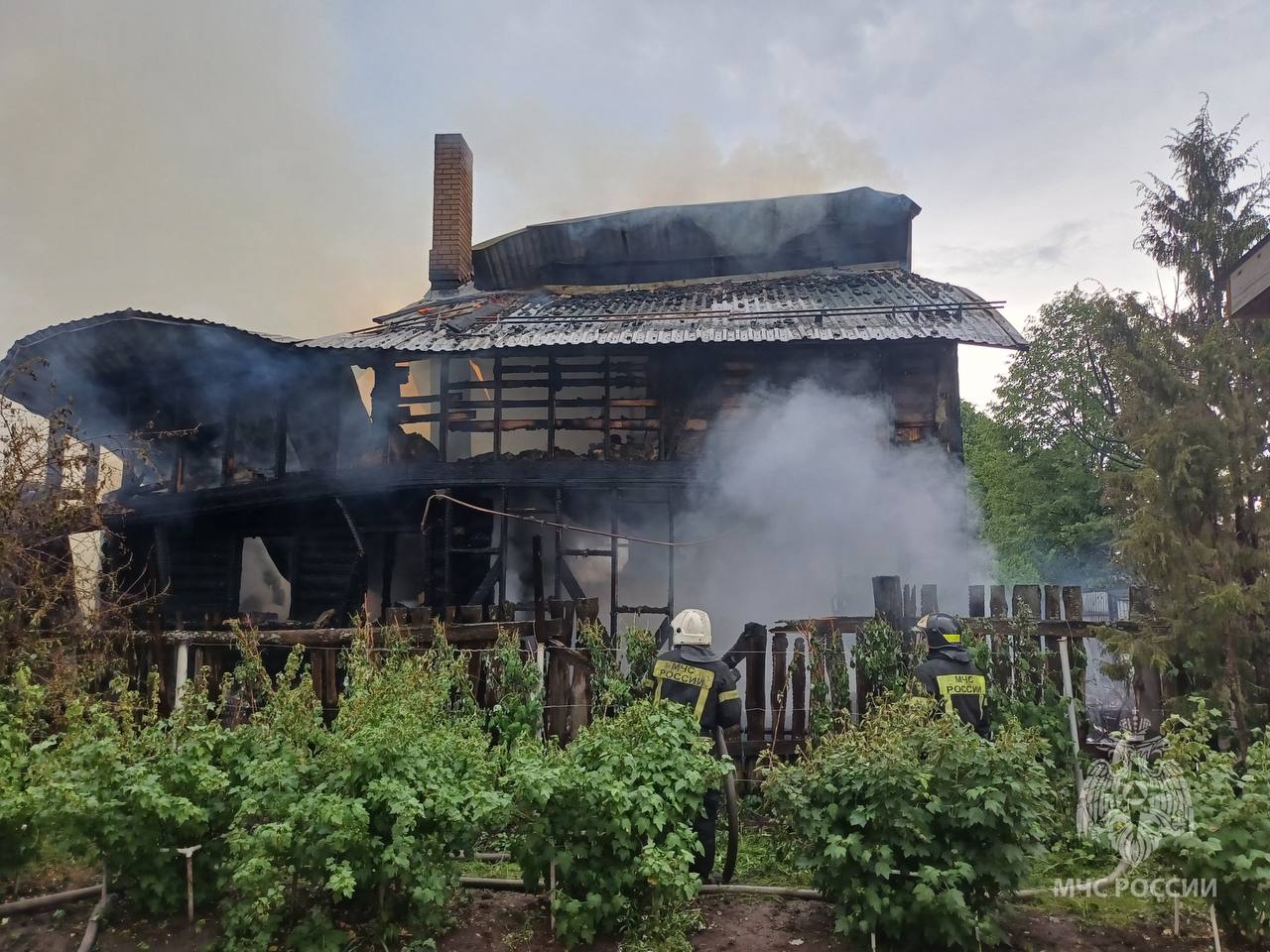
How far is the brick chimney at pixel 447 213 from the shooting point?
18.0 meters

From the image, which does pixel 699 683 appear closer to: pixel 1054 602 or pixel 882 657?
pixel 882 657

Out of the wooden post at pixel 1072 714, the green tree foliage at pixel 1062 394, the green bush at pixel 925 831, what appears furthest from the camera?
the green tree foliage at pixel 1062 394

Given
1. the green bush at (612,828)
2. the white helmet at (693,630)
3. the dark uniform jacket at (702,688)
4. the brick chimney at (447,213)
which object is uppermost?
the brick chimney at (447,213)

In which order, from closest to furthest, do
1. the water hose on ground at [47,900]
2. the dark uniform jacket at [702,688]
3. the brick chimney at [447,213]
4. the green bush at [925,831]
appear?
the green bush at [925,831]
the water hose on ground at [47,900]
the dark uniform jacket at [702,688]
the brick chimney at [447,213]

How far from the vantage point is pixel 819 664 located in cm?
679

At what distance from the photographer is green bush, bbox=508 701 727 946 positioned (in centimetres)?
409

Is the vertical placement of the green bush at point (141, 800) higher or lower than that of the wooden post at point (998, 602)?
lower

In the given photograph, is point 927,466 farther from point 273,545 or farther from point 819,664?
point 273,545

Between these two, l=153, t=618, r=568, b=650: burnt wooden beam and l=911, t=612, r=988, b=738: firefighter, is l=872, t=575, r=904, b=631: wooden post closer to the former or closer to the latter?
l=911, t=612, r=988, b=738: firefighter

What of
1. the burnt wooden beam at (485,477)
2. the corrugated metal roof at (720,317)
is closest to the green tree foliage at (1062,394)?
the corrugated metal roof at (720,317)

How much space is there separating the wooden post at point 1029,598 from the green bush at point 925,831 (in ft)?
8.77

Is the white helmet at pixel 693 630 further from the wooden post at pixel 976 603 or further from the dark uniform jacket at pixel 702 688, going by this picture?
the wooden post at pixel 976 603

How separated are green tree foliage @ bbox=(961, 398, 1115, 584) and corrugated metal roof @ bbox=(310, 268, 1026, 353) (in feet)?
43.9

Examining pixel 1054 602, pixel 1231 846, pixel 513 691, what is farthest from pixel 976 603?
pixel 513 691
